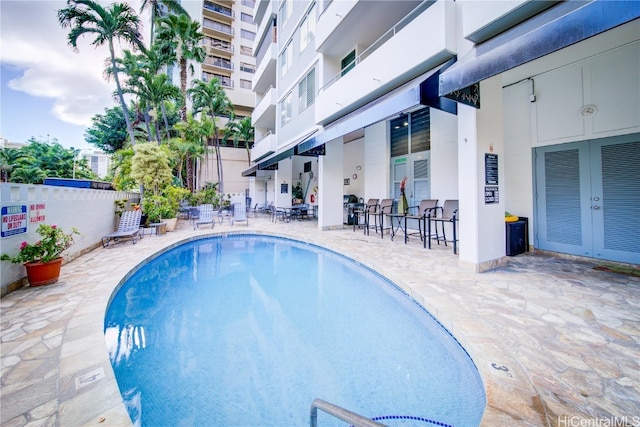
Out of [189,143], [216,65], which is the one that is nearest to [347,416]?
[189,143]

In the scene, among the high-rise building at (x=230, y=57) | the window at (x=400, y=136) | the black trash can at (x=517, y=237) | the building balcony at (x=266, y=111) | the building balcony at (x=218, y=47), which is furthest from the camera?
the building balcony at (x=218, y=47)

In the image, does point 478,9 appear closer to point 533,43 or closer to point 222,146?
point 533,43

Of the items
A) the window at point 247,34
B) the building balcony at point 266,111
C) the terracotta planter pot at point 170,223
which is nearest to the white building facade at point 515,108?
the terracotta planter pot at point 170,223

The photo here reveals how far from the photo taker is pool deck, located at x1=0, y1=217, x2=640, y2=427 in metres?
1.78

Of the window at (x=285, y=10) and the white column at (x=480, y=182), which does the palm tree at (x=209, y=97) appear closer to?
the window at (x=285, y=10)

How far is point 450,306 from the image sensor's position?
3.37 m

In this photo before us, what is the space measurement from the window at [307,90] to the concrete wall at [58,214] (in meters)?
8.85

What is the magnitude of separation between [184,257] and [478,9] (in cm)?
912

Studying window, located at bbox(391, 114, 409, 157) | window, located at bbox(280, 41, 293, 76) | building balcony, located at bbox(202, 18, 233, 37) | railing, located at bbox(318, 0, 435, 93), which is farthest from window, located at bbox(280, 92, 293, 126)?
building balcony, located at bbox(202, 18, 233, 37)

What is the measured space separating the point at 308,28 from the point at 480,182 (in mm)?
11168

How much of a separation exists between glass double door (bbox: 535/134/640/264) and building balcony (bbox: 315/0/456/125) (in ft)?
12.0

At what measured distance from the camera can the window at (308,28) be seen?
11085mm

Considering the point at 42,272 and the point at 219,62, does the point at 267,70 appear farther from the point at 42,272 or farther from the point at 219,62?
the point at 42,272

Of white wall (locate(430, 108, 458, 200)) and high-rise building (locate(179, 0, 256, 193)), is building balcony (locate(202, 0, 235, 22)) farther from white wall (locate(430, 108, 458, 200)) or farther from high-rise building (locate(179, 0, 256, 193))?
white wall (locate(430, 108, 458, 200))
